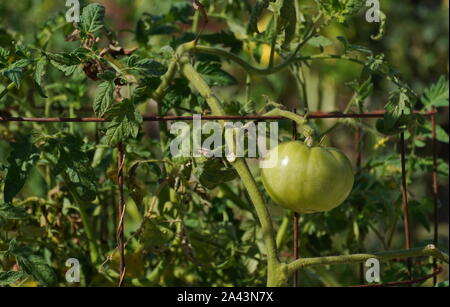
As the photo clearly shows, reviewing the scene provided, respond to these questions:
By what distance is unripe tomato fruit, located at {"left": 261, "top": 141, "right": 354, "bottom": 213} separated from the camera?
3.86 feet

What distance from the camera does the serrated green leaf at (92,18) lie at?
4.13 feet

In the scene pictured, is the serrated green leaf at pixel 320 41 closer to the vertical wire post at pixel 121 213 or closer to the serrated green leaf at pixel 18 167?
the vertical wire post at pixel 121 213

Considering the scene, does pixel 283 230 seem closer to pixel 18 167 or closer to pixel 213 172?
pixel 213 172

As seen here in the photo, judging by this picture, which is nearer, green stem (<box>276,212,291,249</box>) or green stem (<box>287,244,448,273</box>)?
green stem (<box>287,244,448,273</box>)

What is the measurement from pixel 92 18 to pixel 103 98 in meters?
0.14

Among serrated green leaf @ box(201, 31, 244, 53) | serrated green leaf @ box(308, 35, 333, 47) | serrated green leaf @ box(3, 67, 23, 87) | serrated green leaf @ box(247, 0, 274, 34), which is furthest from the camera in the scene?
serrated green leaf @ box(201, 31, 244, 53)

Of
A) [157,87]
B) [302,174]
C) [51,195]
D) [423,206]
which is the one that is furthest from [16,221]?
[423,206]

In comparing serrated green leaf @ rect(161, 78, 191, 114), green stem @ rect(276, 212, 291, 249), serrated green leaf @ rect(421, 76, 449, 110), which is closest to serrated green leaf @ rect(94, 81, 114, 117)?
serrated green leaf @ rect(161, 78, 191, 114)

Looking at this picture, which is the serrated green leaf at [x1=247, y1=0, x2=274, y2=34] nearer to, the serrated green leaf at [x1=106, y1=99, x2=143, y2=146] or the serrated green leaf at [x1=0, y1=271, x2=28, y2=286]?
the serrated green leaf at [x1=106, y1=99, x2=143, y2=146]

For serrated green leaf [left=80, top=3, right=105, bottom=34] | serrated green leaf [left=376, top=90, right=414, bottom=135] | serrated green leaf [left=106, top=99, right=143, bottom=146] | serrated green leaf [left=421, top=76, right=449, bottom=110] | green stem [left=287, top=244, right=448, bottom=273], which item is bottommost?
green stem [left=287, top=244, right=448, bottom=273]

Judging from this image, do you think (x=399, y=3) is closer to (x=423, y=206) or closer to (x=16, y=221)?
(x=423, y=206)

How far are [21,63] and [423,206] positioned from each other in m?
0.91

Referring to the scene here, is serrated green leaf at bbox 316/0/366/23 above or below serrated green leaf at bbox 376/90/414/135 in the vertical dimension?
above
